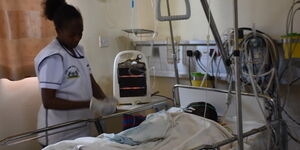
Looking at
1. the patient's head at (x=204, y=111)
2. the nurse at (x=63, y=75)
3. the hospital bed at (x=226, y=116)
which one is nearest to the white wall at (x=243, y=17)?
the hospital bed at (x=226, y=116)

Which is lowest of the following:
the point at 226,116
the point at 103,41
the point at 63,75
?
the point at 226,116

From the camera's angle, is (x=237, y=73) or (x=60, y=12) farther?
(x=60, y=12)

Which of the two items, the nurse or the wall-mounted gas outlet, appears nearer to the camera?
the nurse

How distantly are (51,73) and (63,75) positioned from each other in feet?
0.25

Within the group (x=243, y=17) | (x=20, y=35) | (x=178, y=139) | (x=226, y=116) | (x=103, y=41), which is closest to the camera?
(x=178, y=139)

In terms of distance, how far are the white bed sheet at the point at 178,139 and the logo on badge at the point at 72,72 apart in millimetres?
423

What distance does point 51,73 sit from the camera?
1645 millimetres

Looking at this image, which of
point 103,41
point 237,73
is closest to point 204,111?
point 237,73

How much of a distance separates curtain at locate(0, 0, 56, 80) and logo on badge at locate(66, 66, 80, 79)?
50 centimetres

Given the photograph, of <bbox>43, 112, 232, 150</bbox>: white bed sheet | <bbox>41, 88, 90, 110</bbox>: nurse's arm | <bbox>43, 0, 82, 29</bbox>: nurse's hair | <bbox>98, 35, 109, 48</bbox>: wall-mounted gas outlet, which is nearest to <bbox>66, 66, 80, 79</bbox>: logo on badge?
<bbox>41, 88, 90, 110</bbox>: nurse's arm

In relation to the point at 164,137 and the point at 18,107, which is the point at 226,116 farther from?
the point at 18,107

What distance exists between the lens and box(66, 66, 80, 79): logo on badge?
1.73 metres

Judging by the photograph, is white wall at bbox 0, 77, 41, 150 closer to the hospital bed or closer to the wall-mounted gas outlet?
the hospital bed

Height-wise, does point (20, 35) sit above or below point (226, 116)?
above
